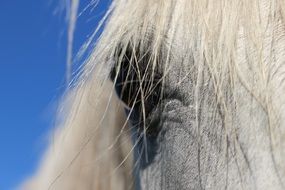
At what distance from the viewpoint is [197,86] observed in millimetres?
925

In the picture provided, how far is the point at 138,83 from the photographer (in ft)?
3.44

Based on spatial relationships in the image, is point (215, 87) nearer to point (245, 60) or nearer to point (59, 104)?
point (245, 60)

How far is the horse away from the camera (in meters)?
0.83

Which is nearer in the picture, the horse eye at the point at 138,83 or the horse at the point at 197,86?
the horse at the point at 197,86

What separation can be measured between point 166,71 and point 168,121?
0.10 metres

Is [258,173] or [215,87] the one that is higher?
[215,87]

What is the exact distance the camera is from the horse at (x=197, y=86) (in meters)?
0.83

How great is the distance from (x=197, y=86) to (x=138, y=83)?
0.52ft

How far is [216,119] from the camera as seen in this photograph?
0.91m

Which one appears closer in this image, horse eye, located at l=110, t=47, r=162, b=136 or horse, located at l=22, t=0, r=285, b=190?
horse, located at l=22, t=0, r=285, b=190

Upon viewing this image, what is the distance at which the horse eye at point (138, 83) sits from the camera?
1005 mm

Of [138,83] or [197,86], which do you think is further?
[138,83]

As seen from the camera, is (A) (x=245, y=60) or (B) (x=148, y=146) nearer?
(A) (x=245, y=60)

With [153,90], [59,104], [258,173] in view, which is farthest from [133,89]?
[258,173]
